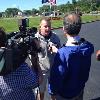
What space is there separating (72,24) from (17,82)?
34.7 inches

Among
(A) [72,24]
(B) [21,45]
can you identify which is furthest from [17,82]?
(A) [72,24]

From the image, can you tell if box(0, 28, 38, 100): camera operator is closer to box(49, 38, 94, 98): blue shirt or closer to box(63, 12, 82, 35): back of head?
box(49, 38, 94, 98): blue shirt

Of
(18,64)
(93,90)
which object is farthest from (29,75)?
(93,90)

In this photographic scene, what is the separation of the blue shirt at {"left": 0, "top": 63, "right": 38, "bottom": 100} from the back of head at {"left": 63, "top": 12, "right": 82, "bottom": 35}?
0.65m

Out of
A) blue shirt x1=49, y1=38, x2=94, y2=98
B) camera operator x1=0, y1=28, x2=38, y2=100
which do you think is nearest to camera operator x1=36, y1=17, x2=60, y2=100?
blue shirt x1=49, y1=38, x2=94, y2=98

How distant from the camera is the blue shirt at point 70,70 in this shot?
447 centimetres

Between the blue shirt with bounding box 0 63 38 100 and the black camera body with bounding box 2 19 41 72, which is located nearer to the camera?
the black camera body with bounding box 2 19 41 72

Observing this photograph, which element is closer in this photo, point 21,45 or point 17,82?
point 21,45

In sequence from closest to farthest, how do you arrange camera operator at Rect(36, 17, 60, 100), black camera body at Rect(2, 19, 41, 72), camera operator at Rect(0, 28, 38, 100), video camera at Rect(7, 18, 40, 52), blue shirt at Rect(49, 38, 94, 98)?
1. black camera body at Rect(2, 19, 41, 72)
2. video camera at Rect(7, 18, 40, 52)
3. camera operator at Rect(0, 28, 38, 100)
4. blue shirt at Rect(49, 38, 94, 98)
5. camera operator at Rect(36, 17, 60, 100)

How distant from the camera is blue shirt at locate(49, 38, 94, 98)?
4.47 m

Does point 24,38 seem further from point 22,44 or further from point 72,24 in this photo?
point 72,24

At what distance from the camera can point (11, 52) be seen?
3.85 meters

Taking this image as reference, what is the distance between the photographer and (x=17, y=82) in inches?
164

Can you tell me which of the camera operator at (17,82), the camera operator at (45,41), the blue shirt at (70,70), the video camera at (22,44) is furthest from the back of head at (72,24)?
the camera operator at (45,41)
